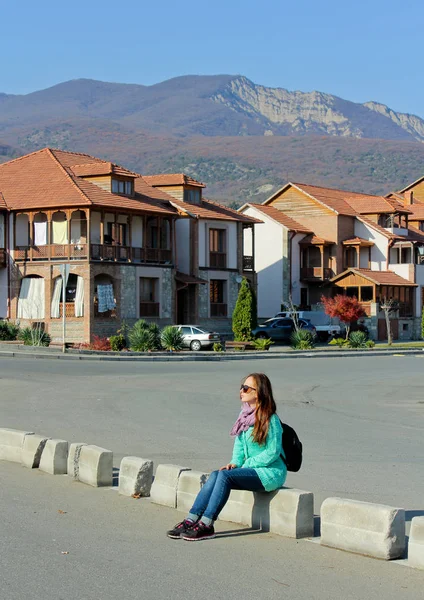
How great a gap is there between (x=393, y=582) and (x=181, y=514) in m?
2.70

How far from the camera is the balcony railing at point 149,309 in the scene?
4981 centimetres

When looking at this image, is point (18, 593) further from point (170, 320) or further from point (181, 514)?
point (170, 320)

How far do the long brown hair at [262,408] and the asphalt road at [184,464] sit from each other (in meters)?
0.87

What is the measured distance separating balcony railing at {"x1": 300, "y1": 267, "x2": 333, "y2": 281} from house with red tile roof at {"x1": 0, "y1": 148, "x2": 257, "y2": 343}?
10.7 metres

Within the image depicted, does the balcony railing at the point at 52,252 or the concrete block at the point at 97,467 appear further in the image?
the balcony railing at the point at 52,252

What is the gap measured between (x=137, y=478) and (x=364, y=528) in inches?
118

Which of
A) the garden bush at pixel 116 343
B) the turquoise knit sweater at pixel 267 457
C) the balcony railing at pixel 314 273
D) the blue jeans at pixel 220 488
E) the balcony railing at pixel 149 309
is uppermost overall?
the balcony railing at pixel 314 273

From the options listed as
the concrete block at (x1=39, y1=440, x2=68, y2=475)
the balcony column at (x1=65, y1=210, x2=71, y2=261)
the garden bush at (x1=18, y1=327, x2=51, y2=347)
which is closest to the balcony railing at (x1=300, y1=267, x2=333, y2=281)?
the balcony column at (x1=65, y1=210, x2=71, y2=261)

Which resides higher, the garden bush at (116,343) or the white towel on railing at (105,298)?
the white towel on railing at (105,298)

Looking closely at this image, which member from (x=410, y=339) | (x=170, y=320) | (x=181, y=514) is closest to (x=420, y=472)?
(x=181, y=514)

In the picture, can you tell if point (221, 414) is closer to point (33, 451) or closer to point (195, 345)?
point (33, 451)

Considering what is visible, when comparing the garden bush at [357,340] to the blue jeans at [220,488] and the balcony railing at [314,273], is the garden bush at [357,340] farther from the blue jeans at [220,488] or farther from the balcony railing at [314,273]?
the blue jeans at [220,488]

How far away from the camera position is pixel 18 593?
6.58 metres

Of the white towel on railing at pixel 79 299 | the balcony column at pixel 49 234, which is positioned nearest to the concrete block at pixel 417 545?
the white towel on railing at pixel 79 299
